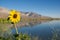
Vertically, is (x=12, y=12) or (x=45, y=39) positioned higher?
(x=12, y=12)

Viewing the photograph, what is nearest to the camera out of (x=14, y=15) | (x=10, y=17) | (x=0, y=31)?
(x=10, y=17)

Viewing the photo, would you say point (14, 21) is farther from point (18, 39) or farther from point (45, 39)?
point (45, 39)

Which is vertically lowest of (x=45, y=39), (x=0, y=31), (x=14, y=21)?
(x=45, y=39)

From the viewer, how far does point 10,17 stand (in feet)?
7.33

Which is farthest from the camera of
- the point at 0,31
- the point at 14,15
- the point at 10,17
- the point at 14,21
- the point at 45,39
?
the point at 45,39

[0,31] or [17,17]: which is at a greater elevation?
[17,17]

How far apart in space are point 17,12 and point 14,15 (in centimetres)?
6

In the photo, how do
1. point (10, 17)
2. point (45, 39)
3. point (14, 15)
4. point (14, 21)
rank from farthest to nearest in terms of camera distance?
1. point (45, 39)
2. point (14, 15)
3. point (10, 17)
4. point (14, 21)

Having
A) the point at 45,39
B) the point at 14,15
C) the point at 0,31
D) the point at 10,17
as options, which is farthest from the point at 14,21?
the point at 45,39

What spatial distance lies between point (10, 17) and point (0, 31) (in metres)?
2.99

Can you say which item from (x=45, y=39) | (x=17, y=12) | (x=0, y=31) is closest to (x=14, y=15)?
(x=17, y=12)

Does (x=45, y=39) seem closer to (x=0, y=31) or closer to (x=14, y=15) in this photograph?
(x=0, y=31)

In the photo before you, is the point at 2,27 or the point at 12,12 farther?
the point at 2,27

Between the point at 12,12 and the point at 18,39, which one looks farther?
the point at 12,12
